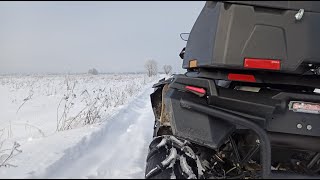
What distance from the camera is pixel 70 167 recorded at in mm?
2688

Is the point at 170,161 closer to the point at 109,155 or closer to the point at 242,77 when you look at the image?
the point at 242,77

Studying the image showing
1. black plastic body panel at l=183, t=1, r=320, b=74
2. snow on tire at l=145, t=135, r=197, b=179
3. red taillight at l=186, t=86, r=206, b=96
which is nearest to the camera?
snow on tire at l=145, t=135, r=197, b=179

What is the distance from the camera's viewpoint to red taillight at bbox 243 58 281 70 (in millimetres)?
2412

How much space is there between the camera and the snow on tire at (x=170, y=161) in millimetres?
2287

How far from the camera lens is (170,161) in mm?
2387

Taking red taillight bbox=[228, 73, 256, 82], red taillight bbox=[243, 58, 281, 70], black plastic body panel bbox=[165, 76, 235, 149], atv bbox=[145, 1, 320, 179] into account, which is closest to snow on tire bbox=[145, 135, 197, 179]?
atv bbox=[145, 1, 320, 179]

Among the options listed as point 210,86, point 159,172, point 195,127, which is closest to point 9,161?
point 159,172

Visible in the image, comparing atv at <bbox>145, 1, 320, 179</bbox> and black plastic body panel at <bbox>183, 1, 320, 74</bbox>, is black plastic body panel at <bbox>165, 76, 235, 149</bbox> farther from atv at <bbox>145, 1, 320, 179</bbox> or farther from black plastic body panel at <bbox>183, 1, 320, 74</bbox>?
black plastic body panel at <bbox>183, 1, 320, 74</bbox>

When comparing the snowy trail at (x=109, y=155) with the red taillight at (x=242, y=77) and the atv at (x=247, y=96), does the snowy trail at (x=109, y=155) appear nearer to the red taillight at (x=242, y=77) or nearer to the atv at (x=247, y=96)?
the atv at (x=247, y=96)

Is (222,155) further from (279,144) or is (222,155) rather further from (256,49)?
(256,49)

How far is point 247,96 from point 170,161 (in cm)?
77

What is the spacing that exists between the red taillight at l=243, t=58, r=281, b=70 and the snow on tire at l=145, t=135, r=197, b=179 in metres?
0.78

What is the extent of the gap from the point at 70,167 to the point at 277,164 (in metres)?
1.84

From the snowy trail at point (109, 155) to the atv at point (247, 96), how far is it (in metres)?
0.35
